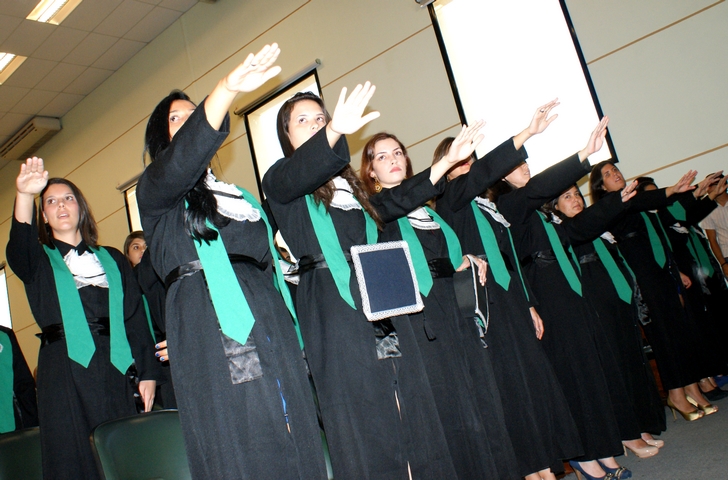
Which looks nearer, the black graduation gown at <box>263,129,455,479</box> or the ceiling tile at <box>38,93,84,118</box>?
the black graduation gown at <box>263,129,455,479</box>

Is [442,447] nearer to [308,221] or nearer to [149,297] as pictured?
[308,221]

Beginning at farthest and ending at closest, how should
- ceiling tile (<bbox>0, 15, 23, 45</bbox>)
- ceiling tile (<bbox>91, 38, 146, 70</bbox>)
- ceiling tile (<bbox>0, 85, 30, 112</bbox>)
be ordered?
ceiling tile (<bbox>0, 85, 30, 112</bbox>) < ceiling tile (<bbox>91, 38, 146, 70</bbox>) < ceiling tile (<bbox>0, 15, 23, 45</bbox>)

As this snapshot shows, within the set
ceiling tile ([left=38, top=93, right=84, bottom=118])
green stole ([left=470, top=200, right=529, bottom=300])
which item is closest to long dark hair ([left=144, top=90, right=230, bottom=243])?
green stole ([left=470, top=200, right=529, bottom=300])

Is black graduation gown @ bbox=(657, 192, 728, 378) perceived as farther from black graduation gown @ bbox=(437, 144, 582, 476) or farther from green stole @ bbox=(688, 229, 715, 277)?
black graduation gown @ bbox=(437, 144, 582, 476)

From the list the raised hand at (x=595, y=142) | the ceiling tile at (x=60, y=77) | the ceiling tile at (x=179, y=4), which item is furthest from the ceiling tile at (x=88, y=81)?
the raised hand at (x=595, y=142)

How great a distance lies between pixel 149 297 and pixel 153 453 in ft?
5.45

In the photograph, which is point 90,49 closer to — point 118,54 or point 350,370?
point 118,54

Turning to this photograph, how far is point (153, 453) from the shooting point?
1.35 meters

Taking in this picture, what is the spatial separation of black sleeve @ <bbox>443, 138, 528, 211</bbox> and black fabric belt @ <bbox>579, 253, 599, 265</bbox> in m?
1.12

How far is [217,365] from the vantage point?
1.36 metres

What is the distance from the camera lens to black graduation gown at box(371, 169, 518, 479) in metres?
2.12

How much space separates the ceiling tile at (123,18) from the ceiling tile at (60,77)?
2.59 feet

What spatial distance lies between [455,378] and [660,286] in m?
2.20

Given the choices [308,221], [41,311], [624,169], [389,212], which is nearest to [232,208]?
[308,221]
